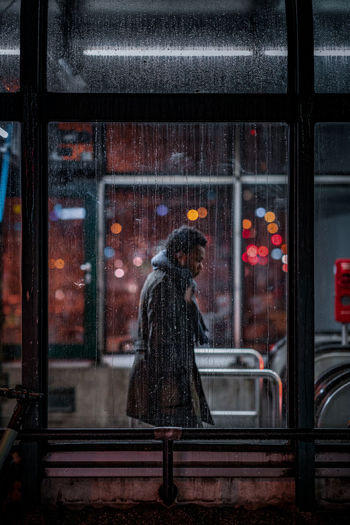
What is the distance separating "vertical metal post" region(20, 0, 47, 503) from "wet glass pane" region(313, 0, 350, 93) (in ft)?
6.60

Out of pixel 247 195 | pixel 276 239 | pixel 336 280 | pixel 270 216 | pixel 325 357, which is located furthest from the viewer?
pixel 336 280

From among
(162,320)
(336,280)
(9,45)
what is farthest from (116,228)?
(336,280)

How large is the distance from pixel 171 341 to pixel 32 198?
1495 millimetres

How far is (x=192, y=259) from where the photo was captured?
150 inches

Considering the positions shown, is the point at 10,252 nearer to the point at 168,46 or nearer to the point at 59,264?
the point at 59,264

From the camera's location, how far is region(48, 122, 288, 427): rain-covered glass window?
3.70 metres

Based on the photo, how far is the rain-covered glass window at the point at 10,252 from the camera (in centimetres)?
358

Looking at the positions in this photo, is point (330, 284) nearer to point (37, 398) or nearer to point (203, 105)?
point (203, 105)

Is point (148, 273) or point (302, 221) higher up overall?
point (302, 221)

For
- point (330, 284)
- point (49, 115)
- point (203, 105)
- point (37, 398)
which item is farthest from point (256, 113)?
point (330, 284)

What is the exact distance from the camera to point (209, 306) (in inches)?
150

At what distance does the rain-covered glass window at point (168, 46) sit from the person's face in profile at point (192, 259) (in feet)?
4.08

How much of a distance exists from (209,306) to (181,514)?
150cm

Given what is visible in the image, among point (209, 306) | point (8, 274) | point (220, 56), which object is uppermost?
point (220, 56)
